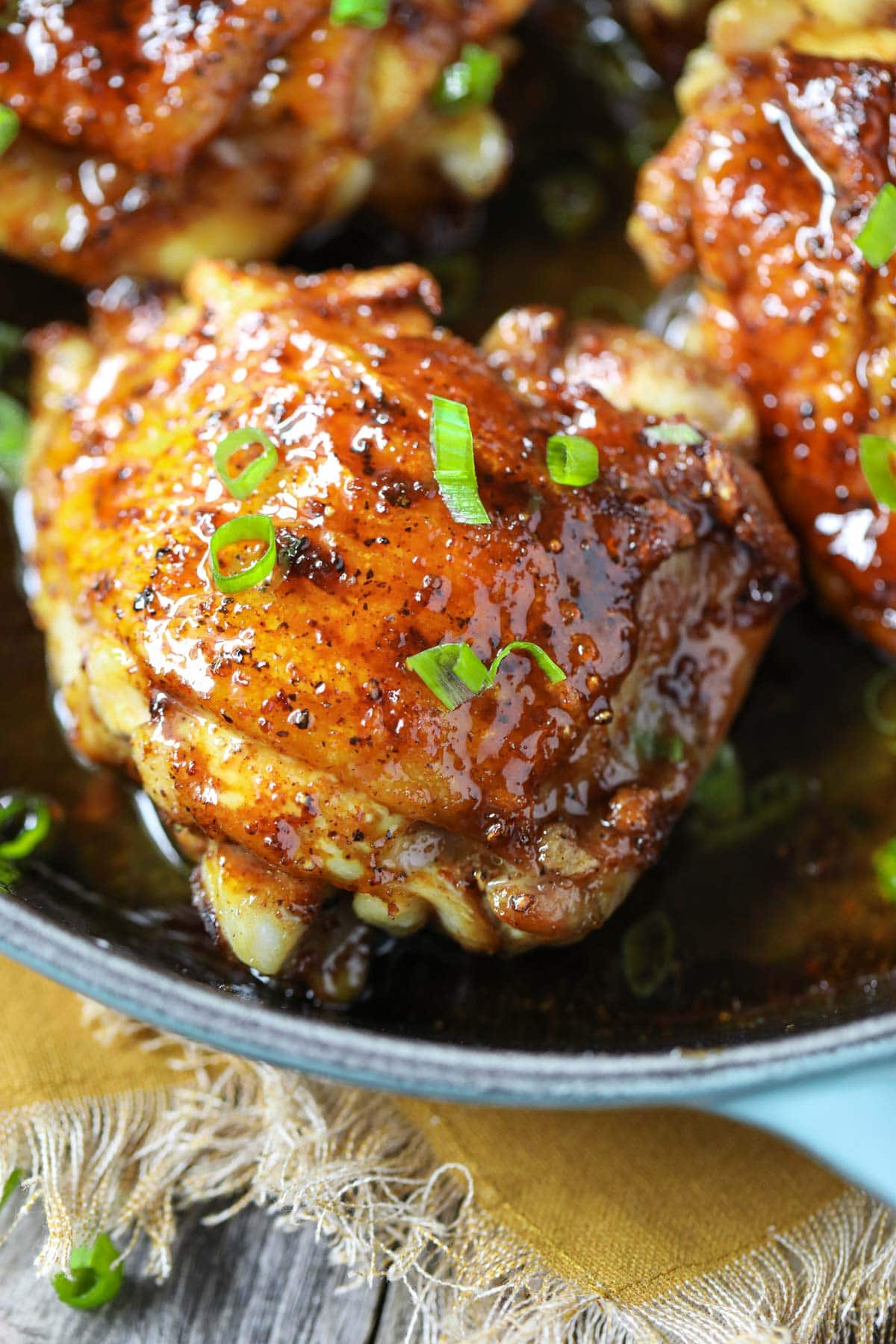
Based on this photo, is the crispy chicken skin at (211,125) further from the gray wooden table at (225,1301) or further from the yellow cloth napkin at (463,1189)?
the gray wooden table at (225,1301)

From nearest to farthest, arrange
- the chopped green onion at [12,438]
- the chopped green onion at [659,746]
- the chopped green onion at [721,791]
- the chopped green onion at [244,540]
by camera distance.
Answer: the chopped green onion at [244,540], the chopped green onion at [659,746], the chopped green onion at [721,791], the chopped green onion at [12,438]

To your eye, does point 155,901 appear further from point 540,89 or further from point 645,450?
point 540,89

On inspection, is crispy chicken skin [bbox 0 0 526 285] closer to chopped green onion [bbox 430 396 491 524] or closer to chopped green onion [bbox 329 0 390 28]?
chopped green onion [bbox 329 0 390 28]

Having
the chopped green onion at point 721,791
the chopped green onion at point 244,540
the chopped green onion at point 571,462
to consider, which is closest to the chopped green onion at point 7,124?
the chopped green onion at point 244,540

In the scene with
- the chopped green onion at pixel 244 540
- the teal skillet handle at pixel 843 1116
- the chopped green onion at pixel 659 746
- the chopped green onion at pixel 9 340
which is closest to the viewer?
the teal skillet handle at pixel 843 1116

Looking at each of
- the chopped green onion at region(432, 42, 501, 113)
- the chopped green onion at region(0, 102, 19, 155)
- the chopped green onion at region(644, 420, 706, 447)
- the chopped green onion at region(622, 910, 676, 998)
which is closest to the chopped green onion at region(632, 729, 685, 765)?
the chopped green onion at region(622, 910, 676, 998)

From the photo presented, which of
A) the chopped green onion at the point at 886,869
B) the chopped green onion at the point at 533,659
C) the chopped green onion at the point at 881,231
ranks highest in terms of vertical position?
the chopped green onion at the point at 881,231

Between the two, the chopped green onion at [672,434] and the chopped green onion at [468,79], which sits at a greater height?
the chopped green onion at [468,79]

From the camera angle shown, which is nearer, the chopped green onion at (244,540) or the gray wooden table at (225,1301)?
the chopped green onion at (244,540)

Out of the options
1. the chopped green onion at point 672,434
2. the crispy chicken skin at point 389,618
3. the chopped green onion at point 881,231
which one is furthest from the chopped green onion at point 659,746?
the chopped green onion at point 881,231
